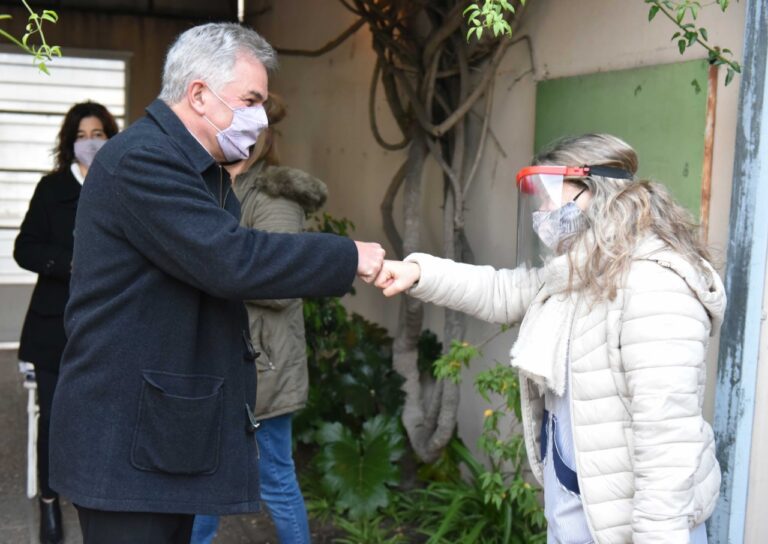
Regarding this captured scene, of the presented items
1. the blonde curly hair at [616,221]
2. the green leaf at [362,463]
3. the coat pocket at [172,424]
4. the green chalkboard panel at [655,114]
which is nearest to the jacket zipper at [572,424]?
the blonde curly hair at [616,221]

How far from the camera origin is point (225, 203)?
2.55m

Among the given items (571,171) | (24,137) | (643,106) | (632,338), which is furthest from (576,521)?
(24,137)

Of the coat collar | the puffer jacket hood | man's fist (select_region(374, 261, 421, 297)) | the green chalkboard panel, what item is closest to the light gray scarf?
the puffer jacket hood

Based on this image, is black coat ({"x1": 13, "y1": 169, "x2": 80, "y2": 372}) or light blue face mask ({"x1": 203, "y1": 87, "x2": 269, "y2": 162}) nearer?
light blue face mask ({"x1": 203, "y1": 87, "x2": 269, "y2": 162})

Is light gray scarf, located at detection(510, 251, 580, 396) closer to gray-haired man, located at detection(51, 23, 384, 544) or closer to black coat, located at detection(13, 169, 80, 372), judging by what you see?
gray-haired man, located at detection(51, 23, 384, 544)

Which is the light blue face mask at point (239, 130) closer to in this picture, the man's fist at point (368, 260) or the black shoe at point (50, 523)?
the man's fist at point (368, 260)

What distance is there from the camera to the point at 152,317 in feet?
7.34

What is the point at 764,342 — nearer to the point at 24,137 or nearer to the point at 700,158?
the point at 700,158

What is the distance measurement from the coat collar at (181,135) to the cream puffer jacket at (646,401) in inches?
37.9

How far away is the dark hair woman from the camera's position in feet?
13.8

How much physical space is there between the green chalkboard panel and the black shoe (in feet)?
9.46

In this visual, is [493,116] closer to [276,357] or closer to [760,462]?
[276,357]

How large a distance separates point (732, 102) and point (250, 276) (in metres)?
1.84

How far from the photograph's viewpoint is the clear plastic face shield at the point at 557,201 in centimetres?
241
